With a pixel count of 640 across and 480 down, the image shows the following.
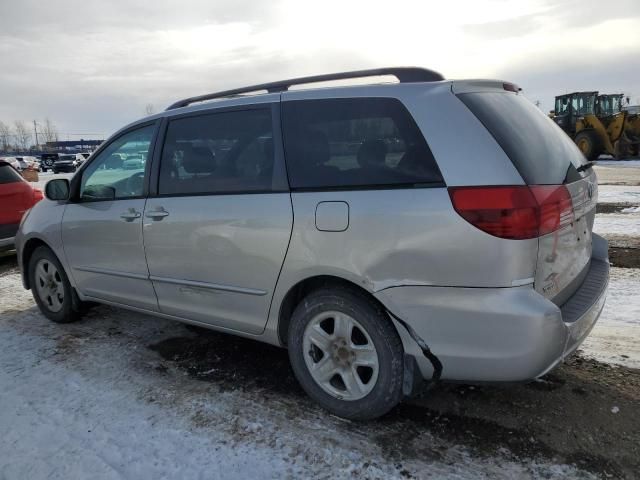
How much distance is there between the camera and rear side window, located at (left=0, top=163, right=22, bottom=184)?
23.1ft

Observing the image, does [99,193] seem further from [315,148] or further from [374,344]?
[374,344]

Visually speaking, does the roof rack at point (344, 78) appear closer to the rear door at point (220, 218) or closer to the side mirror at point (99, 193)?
the rear door at point (220, 218)

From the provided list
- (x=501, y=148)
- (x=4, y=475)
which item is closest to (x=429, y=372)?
(x=501, y=148)

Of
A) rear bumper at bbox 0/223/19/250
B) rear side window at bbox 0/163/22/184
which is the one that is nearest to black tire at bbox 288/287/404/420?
rear bumper at bbox 0/223/19/250

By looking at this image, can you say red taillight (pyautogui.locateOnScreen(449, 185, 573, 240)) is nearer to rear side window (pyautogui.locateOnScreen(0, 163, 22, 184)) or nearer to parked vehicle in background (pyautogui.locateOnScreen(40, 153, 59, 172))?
rear side window (pyautogui.locateOnScreen(0, 163, 22, 184))

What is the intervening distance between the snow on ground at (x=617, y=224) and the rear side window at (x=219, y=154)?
5771 millimetres

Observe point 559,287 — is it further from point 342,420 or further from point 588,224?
point 342,420

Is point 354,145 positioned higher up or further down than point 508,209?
higher up

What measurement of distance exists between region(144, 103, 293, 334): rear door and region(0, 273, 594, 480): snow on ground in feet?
1.71

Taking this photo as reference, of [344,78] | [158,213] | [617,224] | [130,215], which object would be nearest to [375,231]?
[344,78]

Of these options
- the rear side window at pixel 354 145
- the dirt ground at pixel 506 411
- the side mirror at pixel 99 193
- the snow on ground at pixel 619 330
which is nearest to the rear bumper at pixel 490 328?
the dirt ground at pixel 506 411

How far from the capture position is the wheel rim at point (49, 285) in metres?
4.55

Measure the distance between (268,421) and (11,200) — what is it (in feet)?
19.5

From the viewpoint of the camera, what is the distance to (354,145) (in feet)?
8.98
